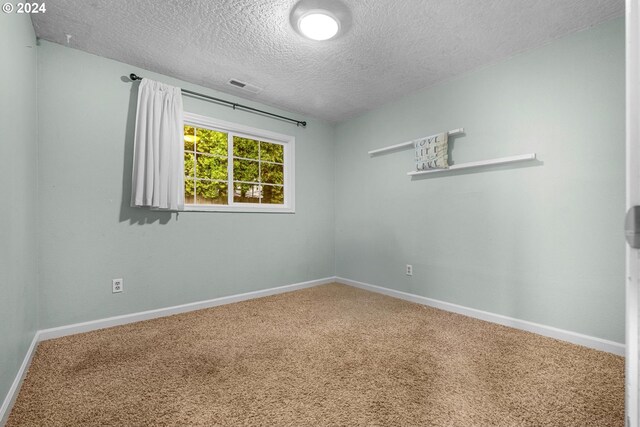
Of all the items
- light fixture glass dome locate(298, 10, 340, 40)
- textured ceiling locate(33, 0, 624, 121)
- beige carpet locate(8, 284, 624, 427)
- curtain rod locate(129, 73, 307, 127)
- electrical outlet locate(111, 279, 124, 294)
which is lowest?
beige carpet locate(8, 284, 624, 427)

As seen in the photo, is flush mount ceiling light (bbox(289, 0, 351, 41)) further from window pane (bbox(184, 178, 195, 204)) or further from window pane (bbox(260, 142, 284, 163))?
window pane (bbox(184, 178, 195, 204))

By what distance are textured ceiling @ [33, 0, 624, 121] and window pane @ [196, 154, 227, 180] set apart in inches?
30.6

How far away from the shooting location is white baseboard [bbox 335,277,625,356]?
196 centimetres

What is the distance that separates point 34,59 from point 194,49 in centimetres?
112

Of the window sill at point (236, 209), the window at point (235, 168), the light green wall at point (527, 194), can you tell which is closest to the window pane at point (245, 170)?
the window at point (235, 168)

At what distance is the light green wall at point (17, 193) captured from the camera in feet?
4.38

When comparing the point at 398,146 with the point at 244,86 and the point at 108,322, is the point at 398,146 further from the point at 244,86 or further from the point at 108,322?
the point at 108,322

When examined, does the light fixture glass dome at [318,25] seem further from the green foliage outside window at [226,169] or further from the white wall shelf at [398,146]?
the green foliage outside window at [226,169]

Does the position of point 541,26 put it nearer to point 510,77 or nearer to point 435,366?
point 510,77

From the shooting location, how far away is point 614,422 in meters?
1.27

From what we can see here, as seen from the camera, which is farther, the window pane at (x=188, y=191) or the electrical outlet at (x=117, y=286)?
the window pane at (x=188, y=191)

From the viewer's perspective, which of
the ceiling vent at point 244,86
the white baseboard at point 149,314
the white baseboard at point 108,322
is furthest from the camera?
the ceiling vent at point 244,86

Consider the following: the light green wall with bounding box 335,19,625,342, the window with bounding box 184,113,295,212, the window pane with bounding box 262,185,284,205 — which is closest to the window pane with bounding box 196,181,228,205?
the window with bounding box 184,113,295,212

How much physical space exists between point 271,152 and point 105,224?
6.47 ft
